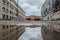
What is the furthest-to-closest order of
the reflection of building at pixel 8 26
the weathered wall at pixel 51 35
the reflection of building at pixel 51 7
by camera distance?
the reflection of building at pixel 51 7 → the reflection of building at pixel 8 26 → the weathered wall at pixel 51 35

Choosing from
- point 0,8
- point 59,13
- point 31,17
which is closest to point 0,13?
point 0,8

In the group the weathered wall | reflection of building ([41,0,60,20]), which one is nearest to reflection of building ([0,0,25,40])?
the weathered wall

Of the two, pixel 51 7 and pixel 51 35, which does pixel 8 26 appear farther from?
pixel 51 7

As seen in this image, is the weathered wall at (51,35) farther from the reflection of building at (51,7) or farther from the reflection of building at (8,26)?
the reflection of building at (51,7)

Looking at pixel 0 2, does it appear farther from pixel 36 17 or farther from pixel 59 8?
pixel 36 17

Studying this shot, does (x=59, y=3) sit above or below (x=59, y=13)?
above

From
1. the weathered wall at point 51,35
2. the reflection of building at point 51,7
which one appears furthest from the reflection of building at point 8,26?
the reflection of building at point 51,7

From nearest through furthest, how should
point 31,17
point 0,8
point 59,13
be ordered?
point 0,8 < point 59,13 < point 31,17

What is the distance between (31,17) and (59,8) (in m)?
60.8

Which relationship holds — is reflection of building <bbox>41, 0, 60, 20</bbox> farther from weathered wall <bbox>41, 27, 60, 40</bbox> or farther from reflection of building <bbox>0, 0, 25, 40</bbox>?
weathered wall <bbox>41, 27, 60, 40</bbox>

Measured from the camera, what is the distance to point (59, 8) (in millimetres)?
49219

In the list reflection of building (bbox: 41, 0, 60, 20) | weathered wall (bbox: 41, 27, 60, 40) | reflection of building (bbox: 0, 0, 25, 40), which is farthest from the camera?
reflection of building (bbox: 41, 0, 60, 20)

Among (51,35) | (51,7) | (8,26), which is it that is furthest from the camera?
(51,7)

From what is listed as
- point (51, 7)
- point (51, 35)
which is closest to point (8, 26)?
point (51, 35)
